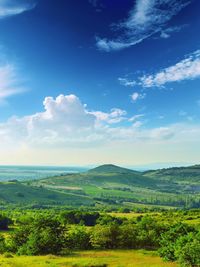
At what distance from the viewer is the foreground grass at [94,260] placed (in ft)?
251

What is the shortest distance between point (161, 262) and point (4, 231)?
259ft

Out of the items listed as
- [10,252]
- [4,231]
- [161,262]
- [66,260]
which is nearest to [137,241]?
[161,262]

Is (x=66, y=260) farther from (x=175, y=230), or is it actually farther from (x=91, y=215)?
(x=91, y=215)

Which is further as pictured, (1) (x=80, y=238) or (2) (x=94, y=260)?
(1) (x=80, y=238)

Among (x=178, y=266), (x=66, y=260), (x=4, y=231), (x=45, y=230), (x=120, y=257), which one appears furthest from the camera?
(x=4, y=231)

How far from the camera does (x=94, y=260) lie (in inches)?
3228

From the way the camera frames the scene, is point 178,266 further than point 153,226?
No

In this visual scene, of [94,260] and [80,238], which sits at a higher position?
[80,238]

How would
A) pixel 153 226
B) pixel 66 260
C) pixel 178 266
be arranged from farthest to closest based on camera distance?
pixel 153 226, pixel 66 260, pixel 178 266

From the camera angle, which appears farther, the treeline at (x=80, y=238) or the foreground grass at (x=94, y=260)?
the treeline at (x=80, y=238)

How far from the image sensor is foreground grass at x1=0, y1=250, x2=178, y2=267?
76.5 metres

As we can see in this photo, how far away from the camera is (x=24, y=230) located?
329 ft

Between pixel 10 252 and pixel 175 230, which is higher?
pixel 175 230

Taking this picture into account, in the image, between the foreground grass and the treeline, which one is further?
the treeline
